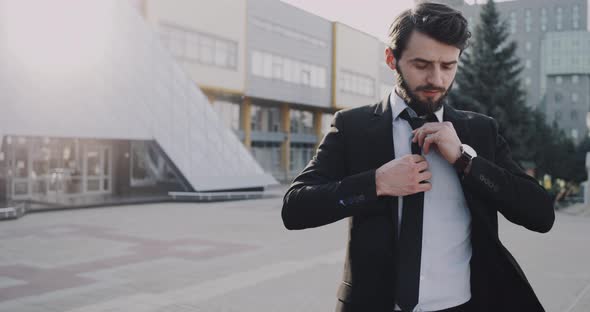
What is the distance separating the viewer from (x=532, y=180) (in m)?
1.70

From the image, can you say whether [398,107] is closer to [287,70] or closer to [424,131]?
[424,131]

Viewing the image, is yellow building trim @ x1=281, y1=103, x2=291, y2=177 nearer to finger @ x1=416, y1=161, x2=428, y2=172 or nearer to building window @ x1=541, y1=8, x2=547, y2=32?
finger @ x1=416, y1=161, x2=428, y2=172

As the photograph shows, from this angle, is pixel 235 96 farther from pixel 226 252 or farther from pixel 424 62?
pixel 424 62

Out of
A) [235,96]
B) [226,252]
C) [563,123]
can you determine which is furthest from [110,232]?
[563,123]

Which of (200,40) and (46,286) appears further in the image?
(200,40)

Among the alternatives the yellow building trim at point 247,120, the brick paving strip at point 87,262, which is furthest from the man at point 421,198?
the yellow building trim at point 247,120

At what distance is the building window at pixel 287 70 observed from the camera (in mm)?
34188

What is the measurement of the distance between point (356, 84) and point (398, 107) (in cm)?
4431

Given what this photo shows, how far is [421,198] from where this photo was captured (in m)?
1.60

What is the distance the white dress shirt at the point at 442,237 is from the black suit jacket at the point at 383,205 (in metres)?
0.04

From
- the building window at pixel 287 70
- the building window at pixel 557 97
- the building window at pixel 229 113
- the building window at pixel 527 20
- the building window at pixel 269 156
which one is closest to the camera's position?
the building window at pixel 229 113

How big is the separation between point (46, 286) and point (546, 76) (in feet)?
314

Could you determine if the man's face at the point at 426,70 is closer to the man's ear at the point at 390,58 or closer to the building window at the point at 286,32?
the man's ear at the point at 390,58

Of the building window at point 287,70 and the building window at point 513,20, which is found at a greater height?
the building window at point 513,20
